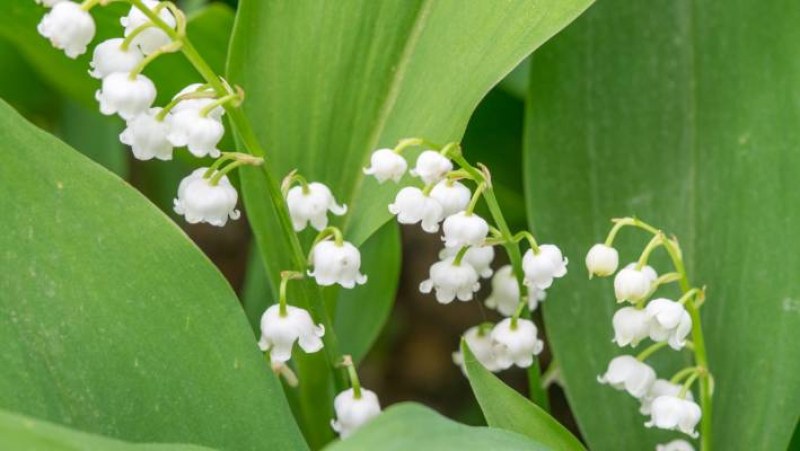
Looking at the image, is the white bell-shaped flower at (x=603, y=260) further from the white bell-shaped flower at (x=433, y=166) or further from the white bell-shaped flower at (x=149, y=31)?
the white bell-shaped flower at (x=149, y=31)

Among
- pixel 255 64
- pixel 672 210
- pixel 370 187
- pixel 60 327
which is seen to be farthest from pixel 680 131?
pixel 60 327

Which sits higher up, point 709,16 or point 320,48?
point 709,16

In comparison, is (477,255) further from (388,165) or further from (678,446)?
(678,446)

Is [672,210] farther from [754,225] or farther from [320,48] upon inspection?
[320,48]

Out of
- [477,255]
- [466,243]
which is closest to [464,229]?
[466,243]

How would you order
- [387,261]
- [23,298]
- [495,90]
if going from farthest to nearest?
[495,90], [387,261], [23,298]

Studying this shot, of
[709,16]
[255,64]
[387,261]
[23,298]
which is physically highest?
[709,16]
